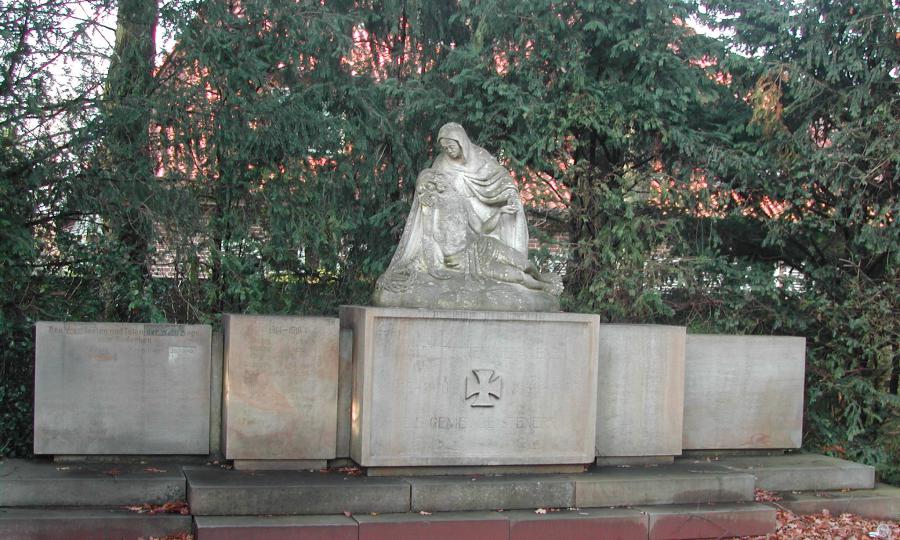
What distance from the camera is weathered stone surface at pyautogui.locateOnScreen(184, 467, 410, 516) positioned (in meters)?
6.38

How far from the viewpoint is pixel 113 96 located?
9.45 m

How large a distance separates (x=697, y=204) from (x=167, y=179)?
5885mm

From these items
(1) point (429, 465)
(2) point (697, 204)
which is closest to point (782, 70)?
(2) point (697, 204)

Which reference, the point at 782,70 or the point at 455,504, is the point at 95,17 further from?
the point at 782,70

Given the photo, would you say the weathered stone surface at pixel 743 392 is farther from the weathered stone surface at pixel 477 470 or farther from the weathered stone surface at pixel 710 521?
the weathered stone surface at pixel 477 470

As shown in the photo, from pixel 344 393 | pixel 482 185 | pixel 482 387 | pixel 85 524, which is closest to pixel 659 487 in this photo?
pixel 482 387

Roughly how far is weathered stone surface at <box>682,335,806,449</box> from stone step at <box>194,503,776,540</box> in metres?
1.27

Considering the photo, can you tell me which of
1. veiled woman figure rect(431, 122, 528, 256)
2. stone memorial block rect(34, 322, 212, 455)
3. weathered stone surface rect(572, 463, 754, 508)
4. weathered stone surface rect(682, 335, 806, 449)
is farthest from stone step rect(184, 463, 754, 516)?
veiled woman figure rect(431, 122, 528, 256)

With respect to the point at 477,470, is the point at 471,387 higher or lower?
higher

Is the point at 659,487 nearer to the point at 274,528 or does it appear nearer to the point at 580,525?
the point at 580,525

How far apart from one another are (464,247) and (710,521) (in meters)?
2.78

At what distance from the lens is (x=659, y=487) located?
7340mm

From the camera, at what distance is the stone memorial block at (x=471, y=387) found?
712 cm

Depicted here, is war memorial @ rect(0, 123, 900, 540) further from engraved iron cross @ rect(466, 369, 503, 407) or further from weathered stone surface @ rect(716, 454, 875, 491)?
weathered stone surface @ rect(716, 454, 875, 491)
